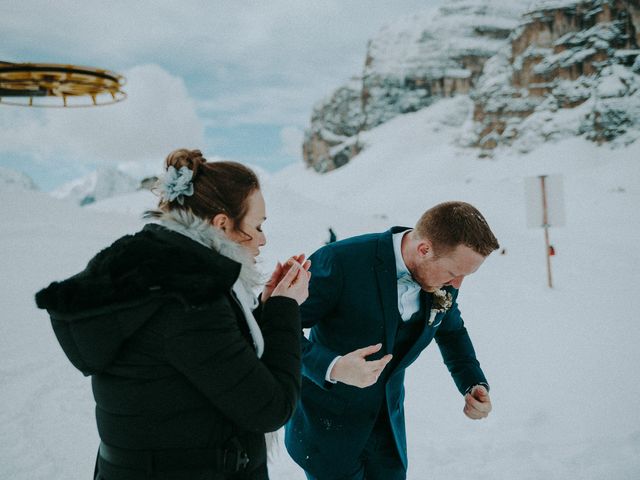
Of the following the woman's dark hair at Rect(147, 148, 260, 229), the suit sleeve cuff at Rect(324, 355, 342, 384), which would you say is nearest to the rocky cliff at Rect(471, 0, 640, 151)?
the suit sleeve cuff at Rect(324, 355, 342, 384)

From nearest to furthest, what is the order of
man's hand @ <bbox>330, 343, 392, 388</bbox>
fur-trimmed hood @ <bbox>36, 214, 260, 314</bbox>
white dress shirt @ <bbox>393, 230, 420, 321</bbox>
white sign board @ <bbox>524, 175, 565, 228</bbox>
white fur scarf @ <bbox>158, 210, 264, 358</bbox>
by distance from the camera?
fur-trimmed hood @ <bbox>36, 214, 260, 314</bbox>, white fur scarf @ <bbox>158, 210, 264, 358</bbox>, man's hand @ <bbox>330, 343, 392, 388</bbox>, white dress shirt @ <bbox>393, 230, 420, 321</bbox>, white sign board @ <bbox>524, 175, 565, 228</bbox>

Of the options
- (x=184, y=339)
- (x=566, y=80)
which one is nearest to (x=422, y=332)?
(x=184, y=339)

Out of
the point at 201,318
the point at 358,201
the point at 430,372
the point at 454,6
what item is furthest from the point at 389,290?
the point at 454,6

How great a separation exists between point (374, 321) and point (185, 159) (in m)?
1.19

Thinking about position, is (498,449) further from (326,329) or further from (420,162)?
(420,162)

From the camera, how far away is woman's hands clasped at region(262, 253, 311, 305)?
1.67m

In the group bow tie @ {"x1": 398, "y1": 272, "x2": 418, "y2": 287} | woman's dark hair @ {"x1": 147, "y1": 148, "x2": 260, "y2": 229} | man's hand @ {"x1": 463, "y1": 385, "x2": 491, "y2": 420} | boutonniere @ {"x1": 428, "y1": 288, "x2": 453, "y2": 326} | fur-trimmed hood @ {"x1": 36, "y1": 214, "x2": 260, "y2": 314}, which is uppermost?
woman's dark hair @ {"x1": 147, "y1": 148, "x2": 260, "y2": 229}

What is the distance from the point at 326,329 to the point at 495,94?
61.8 metres

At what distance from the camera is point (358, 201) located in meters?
49.0

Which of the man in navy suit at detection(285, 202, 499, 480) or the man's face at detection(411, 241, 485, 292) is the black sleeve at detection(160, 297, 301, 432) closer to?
the man in navy suit at detection(285, 202, 499, 480)

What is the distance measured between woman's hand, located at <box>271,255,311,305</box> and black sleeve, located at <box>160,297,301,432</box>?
0.29m

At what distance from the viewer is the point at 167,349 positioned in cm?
130

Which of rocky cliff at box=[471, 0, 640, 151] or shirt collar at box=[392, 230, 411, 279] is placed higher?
rocky cliff at box=[471, 0, 640, 151]

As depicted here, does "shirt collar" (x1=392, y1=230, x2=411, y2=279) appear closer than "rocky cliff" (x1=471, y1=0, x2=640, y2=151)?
Yes
